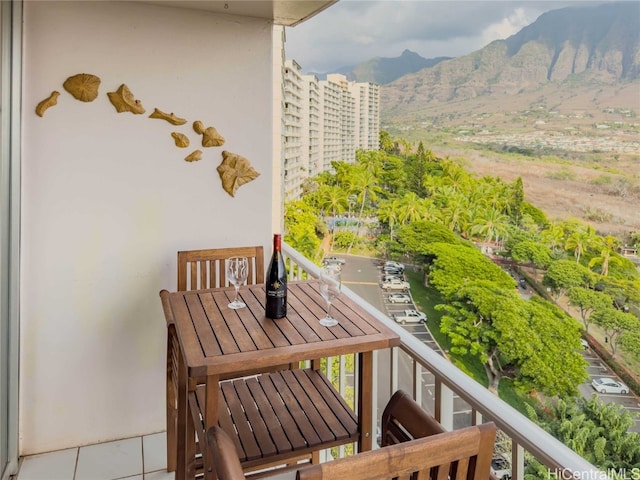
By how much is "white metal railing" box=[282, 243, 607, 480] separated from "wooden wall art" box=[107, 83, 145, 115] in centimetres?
165

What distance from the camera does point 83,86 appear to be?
85.3 inches

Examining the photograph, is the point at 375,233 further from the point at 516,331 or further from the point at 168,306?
the point at 168,306

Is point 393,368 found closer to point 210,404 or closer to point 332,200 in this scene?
point 210,404

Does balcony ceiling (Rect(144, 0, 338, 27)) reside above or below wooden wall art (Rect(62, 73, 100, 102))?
above

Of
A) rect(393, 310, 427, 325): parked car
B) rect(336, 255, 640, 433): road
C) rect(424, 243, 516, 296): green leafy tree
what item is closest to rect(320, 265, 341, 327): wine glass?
rect(336, 255, 640, 433): road

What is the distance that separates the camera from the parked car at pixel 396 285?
7.95 m

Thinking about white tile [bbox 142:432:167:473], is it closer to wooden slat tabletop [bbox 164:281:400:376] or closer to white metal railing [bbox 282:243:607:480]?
wooden slat tabletop [bbox 164:281:400:376]

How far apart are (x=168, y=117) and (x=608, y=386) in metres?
6.96

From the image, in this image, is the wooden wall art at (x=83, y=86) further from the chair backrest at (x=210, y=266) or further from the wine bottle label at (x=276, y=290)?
the wine bottle label at (x=276, y=290)

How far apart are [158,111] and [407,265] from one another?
740 centimetres

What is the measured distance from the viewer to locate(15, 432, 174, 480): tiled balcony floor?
6.97ft

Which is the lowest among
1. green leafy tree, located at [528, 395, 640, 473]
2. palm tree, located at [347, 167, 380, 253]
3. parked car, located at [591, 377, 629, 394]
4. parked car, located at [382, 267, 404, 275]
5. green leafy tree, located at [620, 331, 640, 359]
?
green leafy tree, located at [528, 395, 640, 473]

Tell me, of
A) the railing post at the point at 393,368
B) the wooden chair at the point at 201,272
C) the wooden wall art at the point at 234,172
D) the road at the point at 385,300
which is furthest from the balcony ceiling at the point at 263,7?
the road at the point at 385,300

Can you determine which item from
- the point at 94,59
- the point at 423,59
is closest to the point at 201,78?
the point at 94,59
